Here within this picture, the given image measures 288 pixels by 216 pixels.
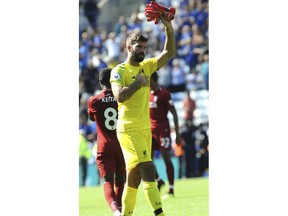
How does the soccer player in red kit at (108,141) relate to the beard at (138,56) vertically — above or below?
below

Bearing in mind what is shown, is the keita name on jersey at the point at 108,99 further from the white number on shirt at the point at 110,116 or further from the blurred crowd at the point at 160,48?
the blurred crowd at the point at 160,48

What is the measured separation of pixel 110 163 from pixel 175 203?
2.22 m

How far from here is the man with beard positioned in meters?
8.56

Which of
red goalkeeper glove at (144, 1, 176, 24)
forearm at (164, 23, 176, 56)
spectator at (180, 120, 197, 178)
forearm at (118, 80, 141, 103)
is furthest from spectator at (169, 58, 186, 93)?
forearm at (118, 80, 141, 103)

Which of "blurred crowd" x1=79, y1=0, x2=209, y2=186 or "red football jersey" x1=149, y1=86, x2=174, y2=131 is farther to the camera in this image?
"blurred crowd" x1=79, y1=0, x2=209, y2=186

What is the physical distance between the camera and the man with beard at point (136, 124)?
8562 mm

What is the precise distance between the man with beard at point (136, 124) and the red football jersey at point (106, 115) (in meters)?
1.20

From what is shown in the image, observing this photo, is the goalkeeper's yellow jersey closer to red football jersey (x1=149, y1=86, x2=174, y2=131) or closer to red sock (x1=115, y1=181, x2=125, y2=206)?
red sock (x1=115, y1=181, x2=125, y2=206)

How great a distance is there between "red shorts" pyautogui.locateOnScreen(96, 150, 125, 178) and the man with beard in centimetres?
132

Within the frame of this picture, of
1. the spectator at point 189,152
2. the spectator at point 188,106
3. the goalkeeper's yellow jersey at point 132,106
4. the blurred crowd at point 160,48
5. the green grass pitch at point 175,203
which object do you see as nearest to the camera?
the goalkeeper's yellow jersey at point 132,106

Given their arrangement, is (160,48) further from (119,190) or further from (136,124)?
(136,124)

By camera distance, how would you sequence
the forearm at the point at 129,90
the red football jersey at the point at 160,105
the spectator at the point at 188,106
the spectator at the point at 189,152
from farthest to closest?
1. the spectator at the point at 188,106
2. the spectator at the point at 189,152
3. the red football jersey at the point at 160,105
4. the forearm at the point at 129,90

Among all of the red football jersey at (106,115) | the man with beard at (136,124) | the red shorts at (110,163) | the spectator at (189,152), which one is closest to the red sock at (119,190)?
the red shorts at (110,163)
